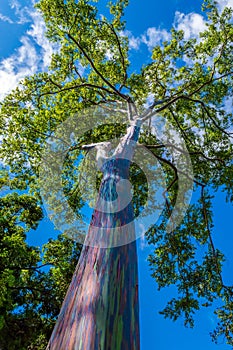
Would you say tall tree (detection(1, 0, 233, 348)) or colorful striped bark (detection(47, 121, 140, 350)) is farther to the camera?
tall tree (detection(1, 0, 233, 348))

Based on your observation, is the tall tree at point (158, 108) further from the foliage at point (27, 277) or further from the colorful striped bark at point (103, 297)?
the colorful striped bark at point (103, 297)

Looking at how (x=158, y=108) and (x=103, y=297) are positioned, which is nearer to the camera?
(x=103, y=297)

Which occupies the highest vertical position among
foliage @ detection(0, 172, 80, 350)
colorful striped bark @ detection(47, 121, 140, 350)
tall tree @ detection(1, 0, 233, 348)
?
tall tree @ detection(1, 0, 233, 348)

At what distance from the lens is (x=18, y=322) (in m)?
6.61

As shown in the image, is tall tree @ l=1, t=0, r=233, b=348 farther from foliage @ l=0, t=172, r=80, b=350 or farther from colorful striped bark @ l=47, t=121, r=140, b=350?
colorful striped bark @ l=47, t=121, r=140, b=350

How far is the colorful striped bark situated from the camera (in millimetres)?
1865

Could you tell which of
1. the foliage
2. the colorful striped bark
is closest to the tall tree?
the foliage

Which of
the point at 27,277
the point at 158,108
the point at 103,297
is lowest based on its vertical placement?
the point at 103,297

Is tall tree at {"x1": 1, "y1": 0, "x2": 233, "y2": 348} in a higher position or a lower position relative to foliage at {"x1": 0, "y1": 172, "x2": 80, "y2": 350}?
higher

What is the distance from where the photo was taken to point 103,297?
2.12m

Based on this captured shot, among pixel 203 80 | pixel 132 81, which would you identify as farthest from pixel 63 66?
pixel 203 80

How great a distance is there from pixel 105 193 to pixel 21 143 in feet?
21.4

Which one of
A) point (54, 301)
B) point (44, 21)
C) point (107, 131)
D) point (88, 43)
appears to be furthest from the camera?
point (107, 131)

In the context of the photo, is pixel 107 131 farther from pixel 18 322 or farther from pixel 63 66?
pixel 18 322
